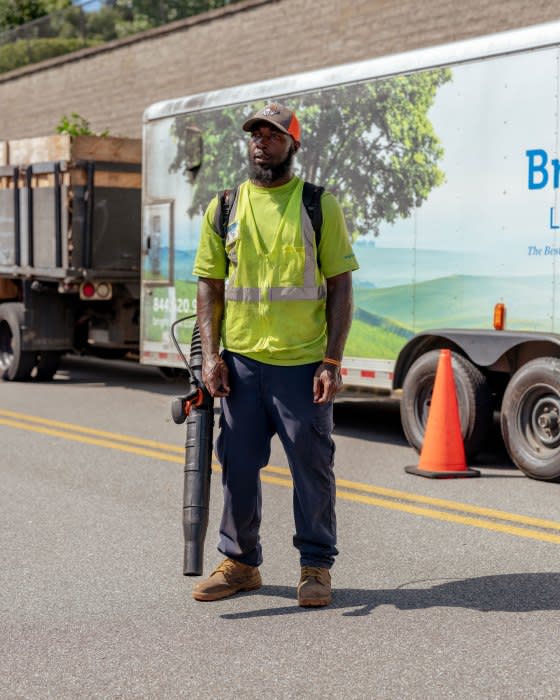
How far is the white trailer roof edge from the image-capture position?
29.5 feet

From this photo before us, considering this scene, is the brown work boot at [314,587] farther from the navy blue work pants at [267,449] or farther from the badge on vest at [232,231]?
the badge on vest at [232,231]

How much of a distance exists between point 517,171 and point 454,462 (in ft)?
6.94

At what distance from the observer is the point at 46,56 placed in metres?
30.8

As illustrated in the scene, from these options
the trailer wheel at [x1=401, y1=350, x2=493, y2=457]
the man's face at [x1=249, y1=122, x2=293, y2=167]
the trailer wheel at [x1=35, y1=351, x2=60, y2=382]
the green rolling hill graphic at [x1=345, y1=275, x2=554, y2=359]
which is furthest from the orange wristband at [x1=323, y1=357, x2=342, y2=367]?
the trailer wheel at [x1=35, y1=351, x2=60, y2=382]

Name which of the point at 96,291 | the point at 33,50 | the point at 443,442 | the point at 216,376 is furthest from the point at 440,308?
the point at 33,50

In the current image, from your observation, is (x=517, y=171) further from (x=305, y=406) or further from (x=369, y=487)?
(x=305, y=406)

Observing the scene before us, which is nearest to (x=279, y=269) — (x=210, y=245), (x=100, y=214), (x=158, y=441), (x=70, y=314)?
(x=210, y=245)

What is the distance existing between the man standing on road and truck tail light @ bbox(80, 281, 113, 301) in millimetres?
9355

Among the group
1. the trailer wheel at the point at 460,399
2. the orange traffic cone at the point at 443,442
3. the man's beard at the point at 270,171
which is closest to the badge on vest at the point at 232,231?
the man's beard at the point at 270,171

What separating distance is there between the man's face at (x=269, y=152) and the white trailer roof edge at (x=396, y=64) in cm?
405

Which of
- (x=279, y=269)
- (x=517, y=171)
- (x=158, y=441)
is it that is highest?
(x=517, y=171)

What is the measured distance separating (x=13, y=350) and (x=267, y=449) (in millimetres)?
10393

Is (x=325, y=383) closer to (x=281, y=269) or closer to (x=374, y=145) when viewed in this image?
(x=281, y=269)

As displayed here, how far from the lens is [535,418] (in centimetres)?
892
